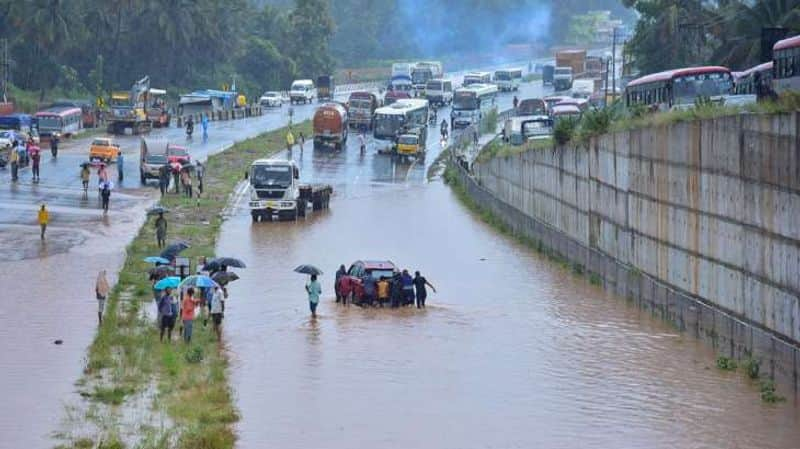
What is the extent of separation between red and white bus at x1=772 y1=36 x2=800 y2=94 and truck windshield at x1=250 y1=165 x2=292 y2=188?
19.4 m

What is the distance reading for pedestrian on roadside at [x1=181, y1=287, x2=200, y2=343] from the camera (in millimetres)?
33188

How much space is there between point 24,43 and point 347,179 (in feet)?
148

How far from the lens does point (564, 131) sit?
5241 cm

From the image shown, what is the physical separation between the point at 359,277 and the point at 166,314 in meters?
7.15

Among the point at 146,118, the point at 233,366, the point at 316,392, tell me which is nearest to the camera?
the point at 316,392

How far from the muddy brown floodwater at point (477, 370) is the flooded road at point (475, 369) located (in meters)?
0.05

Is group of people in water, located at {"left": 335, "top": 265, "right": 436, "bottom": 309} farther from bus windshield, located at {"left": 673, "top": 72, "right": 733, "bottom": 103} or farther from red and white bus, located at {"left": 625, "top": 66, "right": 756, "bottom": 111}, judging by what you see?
bus windshield, located at {"left": 673, "top": 72, "right": 733, "bottom": 103}

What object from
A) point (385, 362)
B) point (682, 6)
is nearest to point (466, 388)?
point (385, 362)

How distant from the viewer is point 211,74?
5108 inches

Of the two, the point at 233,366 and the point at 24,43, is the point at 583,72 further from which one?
the point at 233,366

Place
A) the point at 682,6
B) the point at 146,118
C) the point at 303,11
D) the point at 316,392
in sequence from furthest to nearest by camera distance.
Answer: the point at 303,11, the point at 146,118, the point at 682,6, the point at 316,392

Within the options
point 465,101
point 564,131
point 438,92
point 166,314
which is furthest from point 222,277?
point 438,92

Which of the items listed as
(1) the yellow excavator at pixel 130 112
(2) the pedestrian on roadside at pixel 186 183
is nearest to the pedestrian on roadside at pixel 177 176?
(2) the pedestrian on roadside at pixel 186 183

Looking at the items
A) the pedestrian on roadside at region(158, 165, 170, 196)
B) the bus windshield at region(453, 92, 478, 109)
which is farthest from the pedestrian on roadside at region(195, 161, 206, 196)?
the bus windshield at region(453, 92, 478, 109)
